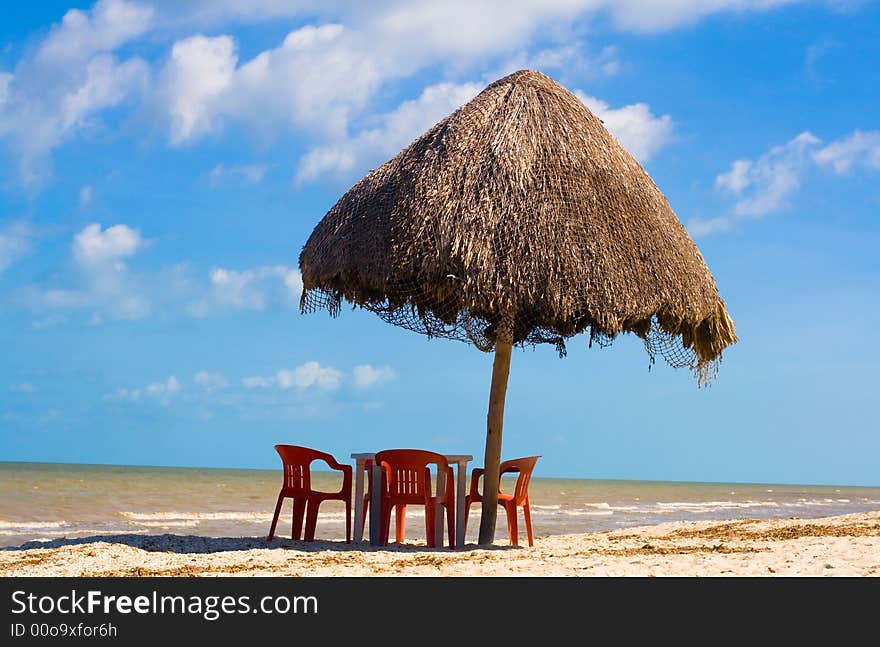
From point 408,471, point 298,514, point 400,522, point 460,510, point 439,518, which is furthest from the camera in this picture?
point 400,522

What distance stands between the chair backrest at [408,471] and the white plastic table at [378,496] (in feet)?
0.79

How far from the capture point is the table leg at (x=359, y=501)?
28.7 feet

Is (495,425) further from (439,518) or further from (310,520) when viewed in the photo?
(310,520)

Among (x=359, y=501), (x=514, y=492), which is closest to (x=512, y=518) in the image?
(x=514, y=492)

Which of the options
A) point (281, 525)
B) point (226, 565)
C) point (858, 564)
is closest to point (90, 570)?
point (226, 565)

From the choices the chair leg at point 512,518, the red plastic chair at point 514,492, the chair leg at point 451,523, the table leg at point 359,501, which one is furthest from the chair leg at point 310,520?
the chair leg at point 512,518

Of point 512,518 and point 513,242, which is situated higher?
point 513,242

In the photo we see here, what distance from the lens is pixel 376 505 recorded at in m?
8.55

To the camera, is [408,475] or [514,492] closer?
[408,475]

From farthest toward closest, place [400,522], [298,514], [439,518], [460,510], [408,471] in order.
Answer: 1. [400,522]
2. [298,514]
3. [439,518]
4. [460,510]
5. [408,471]

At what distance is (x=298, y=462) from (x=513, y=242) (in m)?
2.79
